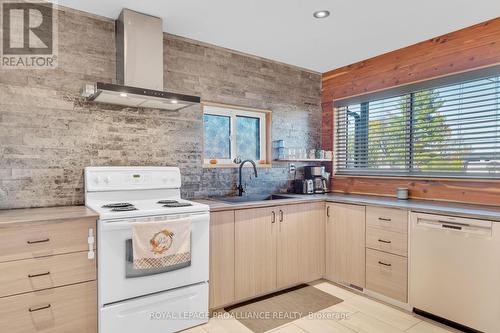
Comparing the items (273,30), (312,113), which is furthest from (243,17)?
(312,113)

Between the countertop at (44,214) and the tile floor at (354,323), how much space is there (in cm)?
115

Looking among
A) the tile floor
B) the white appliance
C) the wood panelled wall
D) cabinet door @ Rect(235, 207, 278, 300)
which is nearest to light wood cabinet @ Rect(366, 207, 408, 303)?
the tile floor

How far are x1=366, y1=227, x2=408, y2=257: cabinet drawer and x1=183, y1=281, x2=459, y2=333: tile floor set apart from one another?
497mm

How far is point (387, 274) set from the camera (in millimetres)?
2684

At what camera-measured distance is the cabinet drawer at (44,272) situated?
5.67 ft

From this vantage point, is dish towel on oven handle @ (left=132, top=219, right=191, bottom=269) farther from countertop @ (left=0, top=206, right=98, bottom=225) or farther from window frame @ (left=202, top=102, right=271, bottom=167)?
window frame @ (left=202, top=102, right=271, bottom=167)

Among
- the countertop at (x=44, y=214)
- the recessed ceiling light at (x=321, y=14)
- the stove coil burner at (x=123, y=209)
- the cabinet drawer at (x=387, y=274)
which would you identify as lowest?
the cabinet drawer at (x=387, y=274)

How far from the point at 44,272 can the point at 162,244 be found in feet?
2.26

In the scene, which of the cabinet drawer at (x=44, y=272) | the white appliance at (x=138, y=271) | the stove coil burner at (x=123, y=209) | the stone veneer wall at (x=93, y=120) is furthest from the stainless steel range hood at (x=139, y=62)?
the cabinet drawer at (x=44, y=272)

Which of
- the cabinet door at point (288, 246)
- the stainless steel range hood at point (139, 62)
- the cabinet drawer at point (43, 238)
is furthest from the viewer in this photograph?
the cabinet door at point (288, 246)

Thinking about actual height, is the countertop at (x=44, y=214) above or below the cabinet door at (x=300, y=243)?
above

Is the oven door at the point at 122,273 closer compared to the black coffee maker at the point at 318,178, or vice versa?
the oven door at the point at 122,273

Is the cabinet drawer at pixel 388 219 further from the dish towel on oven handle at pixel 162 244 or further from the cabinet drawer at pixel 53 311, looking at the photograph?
the cabinet drawer at pixel 53 311

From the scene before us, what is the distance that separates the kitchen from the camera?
1993mm
